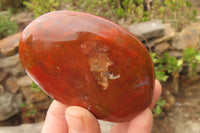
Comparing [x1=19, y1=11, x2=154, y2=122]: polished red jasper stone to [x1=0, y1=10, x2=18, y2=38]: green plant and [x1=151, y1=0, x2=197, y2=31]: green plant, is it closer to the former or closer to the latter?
[x1=151, y1=0, x2=197, y2=31]: green plant

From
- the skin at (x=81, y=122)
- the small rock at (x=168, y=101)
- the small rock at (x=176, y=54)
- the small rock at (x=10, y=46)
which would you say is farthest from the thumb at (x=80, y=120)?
the small rock at (x=10, y=46)

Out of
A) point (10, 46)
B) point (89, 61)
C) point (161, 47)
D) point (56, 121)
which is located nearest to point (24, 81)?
point (10, 46)

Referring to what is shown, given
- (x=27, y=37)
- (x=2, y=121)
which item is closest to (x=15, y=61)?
(x=2, y=121)

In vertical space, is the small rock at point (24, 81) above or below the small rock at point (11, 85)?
above

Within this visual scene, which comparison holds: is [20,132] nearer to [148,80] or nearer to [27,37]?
[27,37]

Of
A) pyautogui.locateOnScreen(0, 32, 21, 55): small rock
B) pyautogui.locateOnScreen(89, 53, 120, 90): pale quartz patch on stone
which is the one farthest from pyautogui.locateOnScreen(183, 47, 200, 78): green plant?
pyautogui.locateOnScreen(0, 32, 21, 55): small rock

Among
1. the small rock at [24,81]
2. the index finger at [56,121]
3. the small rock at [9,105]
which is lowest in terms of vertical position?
the small rock at [9,105]

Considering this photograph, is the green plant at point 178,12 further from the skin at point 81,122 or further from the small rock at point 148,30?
the skin at point 81,122
